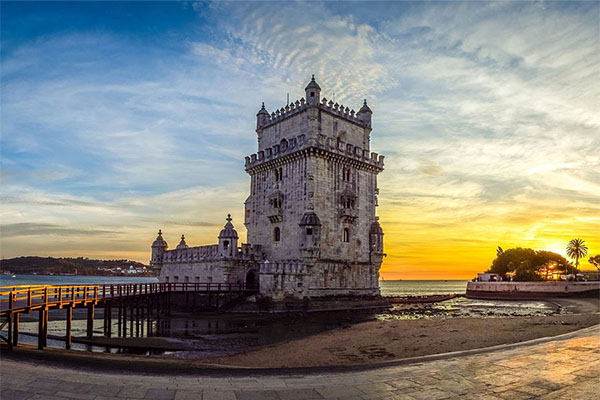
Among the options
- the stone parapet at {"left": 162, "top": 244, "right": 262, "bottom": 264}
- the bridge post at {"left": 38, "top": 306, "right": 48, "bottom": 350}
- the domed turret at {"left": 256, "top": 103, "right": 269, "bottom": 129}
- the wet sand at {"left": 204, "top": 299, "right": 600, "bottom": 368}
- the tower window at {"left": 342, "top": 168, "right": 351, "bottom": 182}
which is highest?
the domed turret at {"left": 256, "top": 103, "right": 269, "bottom": 129}

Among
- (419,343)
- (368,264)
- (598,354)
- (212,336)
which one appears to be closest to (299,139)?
(368,264)

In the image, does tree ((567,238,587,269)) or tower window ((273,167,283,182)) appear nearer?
tower window ((273,167,283,182))

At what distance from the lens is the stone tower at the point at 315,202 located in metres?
42.4

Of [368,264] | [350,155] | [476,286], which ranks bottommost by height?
[476,286]

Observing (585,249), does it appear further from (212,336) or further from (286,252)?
(212,336)

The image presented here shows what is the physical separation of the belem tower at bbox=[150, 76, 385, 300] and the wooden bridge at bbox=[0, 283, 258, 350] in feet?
7.65

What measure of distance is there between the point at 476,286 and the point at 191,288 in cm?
5479

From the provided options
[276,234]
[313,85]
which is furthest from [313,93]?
[276,234]

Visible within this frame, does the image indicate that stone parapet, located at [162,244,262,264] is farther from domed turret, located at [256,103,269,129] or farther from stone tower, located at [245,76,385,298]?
domed turret, located at [256,103,269,129]

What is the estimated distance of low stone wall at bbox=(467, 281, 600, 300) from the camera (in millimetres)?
63844

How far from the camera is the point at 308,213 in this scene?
42.9 metres

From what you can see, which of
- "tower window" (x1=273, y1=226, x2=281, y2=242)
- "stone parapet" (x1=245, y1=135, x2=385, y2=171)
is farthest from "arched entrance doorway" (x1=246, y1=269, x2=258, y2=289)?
"stone parapet" (x1=245, y1=135, x2=385, y2=171)

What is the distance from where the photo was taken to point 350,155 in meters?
47.2

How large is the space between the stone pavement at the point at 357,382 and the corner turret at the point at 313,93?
115 ft
